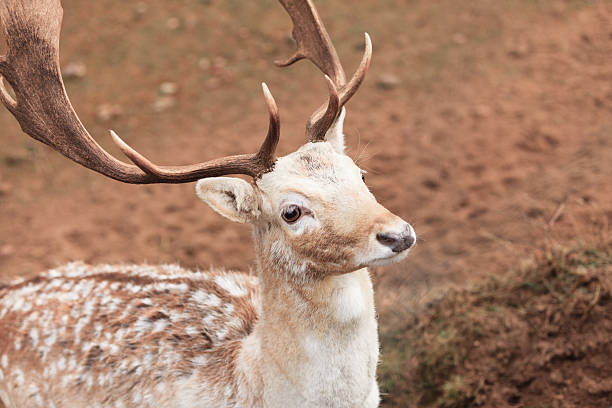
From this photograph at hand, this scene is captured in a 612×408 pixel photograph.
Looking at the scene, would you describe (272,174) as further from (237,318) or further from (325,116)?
(237,318)

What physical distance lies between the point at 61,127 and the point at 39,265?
3.66 metres

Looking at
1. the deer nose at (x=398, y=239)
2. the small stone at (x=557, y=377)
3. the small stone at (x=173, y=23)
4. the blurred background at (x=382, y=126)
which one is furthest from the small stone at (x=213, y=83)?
the deer nose at (x=398, y=239)

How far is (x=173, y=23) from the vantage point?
9.47 meters

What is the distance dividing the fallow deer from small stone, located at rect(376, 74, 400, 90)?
4.20 meters

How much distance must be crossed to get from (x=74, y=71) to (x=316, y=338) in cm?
707

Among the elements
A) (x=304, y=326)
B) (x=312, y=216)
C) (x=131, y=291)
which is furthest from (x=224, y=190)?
(x=131, y=291)

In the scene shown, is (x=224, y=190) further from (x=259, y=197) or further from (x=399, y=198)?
(x=399, y=198)

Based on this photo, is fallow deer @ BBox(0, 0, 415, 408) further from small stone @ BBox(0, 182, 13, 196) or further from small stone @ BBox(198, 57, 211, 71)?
small stone @ BBox(198, 57, 211, 71)

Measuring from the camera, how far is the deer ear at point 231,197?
3.07 meters

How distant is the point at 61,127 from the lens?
329 centimetres

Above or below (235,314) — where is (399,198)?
below

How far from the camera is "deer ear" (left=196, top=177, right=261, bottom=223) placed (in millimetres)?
3068

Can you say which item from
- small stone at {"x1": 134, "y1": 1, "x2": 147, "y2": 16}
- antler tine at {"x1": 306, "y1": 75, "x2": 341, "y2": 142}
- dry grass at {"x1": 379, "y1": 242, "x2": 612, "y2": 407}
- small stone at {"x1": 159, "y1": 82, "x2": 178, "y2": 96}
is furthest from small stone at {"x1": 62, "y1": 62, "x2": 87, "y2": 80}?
antler tine at {"x1": 306, "y1": 75, "x2": 341, "y2": 142}

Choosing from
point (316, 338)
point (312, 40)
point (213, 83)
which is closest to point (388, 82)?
point (213, 83)
